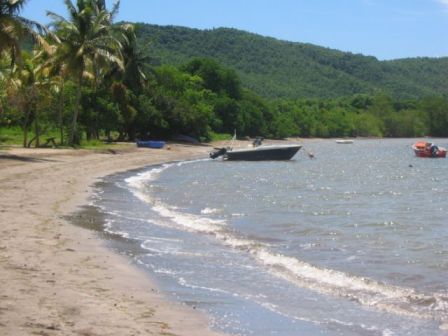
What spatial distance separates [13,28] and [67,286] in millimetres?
23821

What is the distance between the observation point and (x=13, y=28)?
2934cm

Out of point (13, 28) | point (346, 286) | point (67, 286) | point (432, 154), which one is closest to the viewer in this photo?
point (67, 286)

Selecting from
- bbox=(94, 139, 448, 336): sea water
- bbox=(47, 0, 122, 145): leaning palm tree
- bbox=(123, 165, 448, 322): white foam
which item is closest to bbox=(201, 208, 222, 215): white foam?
bbox=(94, 139, 448, 336): sea water

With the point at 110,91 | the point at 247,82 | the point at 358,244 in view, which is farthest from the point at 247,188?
the point at 247,82

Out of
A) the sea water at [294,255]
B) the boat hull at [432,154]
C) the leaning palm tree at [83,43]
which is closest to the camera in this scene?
the sea water at [294,255]

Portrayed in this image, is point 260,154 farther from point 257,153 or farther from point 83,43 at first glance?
point 83,43

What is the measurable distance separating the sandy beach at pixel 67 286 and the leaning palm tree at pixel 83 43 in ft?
86.9

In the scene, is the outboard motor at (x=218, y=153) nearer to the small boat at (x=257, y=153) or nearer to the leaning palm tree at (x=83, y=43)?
the small boat at (x=257, y=153)

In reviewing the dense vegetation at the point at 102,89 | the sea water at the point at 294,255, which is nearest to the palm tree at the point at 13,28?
the dense vegetation at the point at 102,89

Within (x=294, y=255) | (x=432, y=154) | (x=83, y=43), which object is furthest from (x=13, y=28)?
(x=432, y=154)

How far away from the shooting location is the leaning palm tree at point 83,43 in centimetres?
4238

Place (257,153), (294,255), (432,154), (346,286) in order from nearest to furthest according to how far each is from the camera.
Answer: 1. (346,286)
2. (294,255)
3. (257,153)
4. (432,154)

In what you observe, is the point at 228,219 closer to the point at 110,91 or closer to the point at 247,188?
the point at 247,188

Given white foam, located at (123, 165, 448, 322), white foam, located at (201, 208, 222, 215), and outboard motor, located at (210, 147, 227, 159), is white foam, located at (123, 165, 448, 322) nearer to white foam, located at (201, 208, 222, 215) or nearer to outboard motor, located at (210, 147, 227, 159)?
white foam, located at (201, 208, 222, 215)
